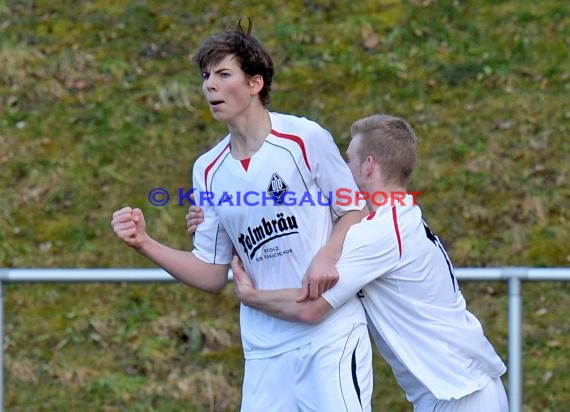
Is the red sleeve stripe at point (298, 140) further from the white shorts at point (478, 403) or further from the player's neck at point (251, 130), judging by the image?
the white shorts at point (478, 403)

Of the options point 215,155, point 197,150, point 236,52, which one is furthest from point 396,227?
point 197,150

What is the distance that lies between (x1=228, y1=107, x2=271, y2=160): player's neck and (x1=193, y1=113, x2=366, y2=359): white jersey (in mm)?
25

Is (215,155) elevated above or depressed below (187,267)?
above

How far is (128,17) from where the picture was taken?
895cm

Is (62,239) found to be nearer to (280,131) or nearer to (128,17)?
(128,17)

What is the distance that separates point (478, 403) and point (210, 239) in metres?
1.11

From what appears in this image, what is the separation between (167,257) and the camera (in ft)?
12.9

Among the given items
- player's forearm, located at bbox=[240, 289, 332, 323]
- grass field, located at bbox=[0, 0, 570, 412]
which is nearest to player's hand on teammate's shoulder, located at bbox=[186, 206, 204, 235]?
player's forearm, located at bbox=[240, 289, 332, 323]

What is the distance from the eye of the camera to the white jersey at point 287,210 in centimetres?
375

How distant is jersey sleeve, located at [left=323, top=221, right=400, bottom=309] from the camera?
3646 mm

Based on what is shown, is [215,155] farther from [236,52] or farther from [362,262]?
[362,262]

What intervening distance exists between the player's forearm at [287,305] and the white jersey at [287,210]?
56mm

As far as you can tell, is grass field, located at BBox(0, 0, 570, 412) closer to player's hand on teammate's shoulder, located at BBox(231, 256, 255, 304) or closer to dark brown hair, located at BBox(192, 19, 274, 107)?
player's hand on teammate's shoulder, located at BBox(231, 256, 255, 304)

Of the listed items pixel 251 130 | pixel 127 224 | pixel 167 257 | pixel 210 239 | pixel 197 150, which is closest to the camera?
pixel 127 224
